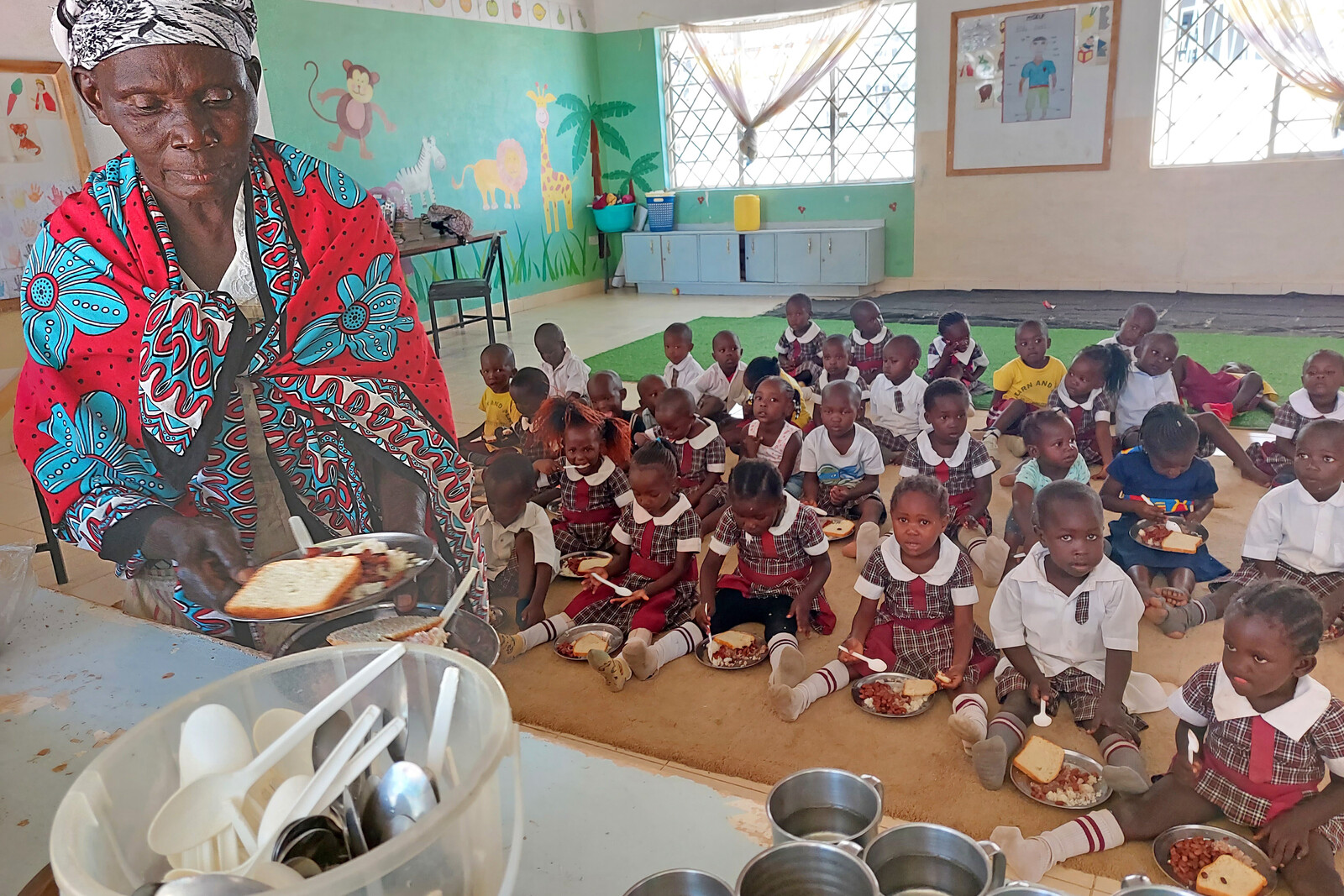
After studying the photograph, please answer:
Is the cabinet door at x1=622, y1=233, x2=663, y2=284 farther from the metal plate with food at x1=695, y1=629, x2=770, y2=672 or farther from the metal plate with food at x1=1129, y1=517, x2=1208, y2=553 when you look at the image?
the metal plate with food at x1=695, y1=629, x2=770, y2=672

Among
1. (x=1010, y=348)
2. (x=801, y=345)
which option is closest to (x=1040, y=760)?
(x=801, y=345)

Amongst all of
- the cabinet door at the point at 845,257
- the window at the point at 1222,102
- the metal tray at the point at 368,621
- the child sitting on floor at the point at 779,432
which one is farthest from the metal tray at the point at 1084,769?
the window at the point at 1222,102

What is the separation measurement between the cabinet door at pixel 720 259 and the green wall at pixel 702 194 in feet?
1.23

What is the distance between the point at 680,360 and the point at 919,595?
7.60 ft

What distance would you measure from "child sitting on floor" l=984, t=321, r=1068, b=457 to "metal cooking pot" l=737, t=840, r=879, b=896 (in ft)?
10.8

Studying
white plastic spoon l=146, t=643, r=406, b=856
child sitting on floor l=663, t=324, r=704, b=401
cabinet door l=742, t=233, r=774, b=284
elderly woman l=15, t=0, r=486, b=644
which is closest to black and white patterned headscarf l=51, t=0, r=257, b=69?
elderly woman l=15, t=0, r=486, b=644

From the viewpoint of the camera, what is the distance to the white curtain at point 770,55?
771cm

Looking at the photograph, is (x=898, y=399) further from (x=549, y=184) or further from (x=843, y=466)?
(x=549, y=184)

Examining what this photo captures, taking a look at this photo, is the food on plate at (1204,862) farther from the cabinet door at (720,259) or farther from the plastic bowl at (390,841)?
the cabinet door at (720,259)

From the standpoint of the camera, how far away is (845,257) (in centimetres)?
792

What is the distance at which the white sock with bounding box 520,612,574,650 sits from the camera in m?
2.53

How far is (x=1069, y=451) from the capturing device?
9.21ft

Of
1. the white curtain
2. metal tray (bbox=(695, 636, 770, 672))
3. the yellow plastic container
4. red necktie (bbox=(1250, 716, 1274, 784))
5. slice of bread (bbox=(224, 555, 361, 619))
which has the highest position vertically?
the white curtain

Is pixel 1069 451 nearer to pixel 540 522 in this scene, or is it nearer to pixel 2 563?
pixel 540 522
